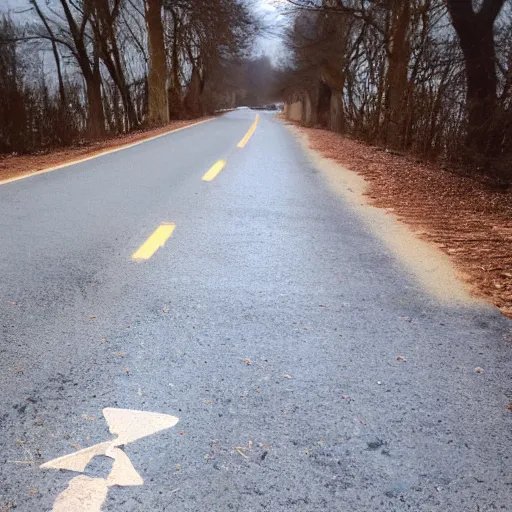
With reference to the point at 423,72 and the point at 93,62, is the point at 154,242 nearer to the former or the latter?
the point at 423,72

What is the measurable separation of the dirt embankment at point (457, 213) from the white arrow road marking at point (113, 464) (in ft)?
7.69

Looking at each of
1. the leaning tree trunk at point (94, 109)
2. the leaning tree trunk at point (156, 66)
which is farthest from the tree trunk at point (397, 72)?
the leaning tree trunk at point (156, 66)

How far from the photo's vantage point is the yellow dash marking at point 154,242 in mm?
4031

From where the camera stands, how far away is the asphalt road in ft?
5.39

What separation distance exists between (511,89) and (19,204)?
8277 mm

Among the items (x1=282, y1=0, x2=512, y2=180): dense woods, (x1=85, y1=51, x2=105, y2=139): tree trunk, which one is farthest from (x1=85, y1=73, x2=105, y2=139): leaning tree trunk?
(x1=282, y1=0, x2=512, y2=180): dense woods

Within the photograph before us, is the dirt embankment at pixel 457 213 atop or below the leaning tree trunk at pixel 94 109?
below

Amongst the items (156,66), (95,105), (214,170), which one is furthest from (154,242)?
(156,66)

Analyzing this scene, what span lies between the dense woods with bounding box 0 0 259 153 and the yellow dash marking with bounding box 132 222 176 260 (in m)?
10.1

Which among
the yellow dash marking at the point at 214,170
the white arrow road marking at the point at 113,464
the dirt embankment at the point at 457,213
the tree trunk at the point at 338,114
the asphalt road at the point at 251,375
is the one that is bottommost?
the dirt embankment at the point at 457,213

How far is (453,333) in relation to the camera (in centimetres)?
278

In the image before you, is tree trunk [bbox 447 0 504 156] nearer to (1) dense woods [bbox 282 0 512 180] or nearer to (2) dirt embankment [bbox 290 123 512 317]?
(1) dense woods [bbox 282 0 512 180]

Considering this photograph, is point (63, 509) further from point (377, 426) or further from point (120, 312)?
point (120, 312)

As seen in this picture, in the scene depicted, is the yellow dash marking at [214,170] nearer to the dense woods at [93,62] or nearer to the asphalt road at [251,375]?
the asphalt road at [251,375]
